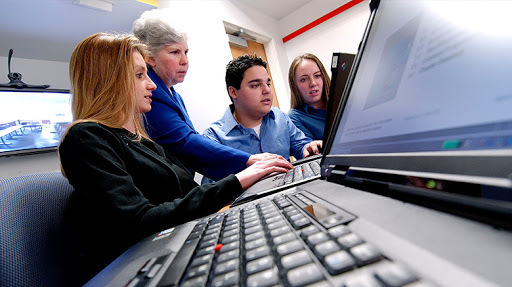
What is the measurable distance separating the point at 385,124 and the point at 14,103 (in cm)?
288

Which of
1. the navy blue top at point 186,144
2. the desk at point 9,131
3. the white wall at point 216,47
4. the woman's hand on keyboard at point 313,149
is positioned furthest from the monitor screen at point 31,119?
the woman's hand on keyboard at point 313,149

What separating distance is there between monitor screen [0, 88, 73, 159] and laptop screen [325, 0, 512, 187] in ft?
8.41

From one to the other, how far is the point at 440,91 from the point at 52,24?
2741 mm

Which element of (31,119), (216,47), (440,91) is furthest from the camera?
(216,47)

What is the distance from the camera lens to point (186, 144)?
1.08m

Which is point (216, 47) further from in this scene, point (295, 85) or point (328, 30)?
point (328, 30)

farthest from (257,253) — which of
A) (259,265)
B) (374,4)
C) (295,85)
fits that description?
(295,85)

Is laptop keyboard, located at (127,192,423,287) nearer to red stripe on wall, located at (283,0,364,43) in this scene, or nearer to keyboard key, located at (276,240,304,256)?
keyboard key, located at (276,240,304,256)

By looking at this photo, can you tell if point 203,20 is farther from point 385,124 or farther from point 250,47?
point 385,124

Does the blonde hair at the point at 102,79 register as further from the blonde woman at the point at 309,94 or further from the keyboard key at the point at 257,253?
the blonde woman at the point at 309,94

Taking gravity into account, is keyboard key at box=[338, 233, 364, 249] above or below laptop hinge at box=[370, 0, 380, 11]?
below

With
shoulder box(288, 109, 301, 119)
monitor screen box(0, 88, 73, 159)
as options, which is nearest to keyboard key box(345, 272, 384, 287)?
shoulder box(288, 109, 301, 119)

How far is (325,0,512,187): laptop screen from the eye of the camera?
0.58 feet

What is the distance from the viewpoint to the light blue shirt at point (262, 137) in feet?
4.70
